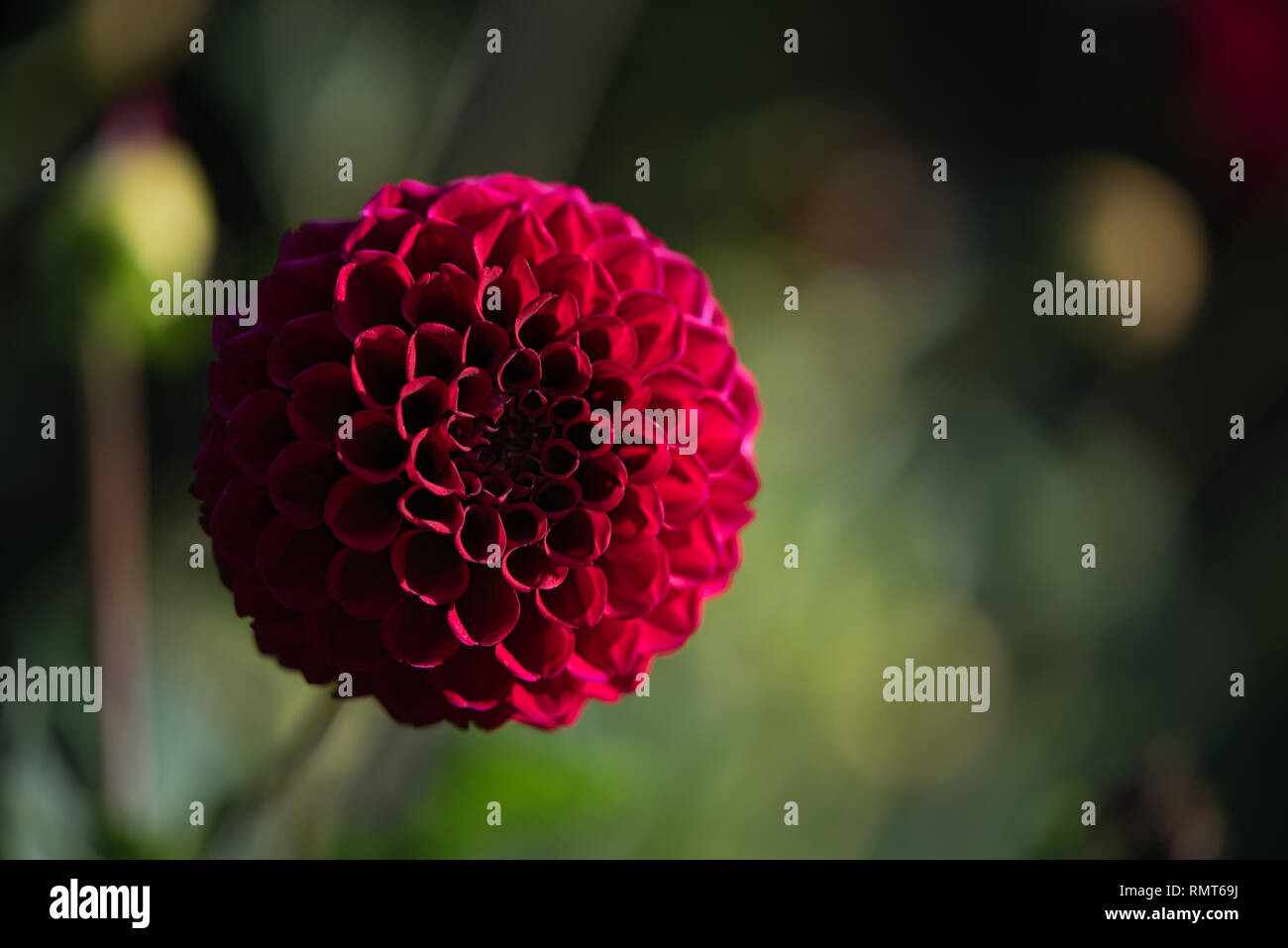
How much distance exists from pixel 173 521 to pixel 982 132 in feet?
3.32

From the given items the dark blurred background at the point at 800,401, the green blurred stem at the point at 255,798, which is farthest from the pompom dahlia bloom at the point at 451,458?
the dark blurred background at the point at 800,401

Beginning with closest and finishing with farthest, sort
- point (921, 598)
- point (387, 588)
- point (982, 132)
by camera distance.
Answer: point (387, 588) → point (921, 598) → point (982, 132)

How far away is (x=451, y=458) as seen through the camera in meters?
0.48

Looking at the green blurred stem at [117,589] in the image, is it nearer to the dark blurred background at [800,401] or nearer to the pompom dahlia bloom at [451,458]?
the dark blurred background at [800,401]

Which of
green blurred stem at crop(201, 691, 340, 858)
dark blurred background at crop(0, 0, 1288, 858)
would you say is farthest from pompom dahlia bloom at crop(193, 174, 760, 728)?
dark blurred background at crop(0, 0, 1288, 858)

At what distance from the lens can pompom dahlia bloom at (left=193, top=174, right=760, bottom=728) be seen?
46 cm

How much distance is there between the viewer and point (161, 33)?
0.93 m

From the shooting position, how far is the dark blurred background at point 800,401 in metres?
0.77

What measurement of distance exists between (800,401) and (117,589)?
0.67 meters

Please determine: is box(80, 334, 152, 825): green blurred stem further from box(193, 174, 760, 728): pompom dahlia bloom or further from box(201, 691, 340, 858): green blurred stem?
box(193, 174, 760, 728): pompom dahlia bloom

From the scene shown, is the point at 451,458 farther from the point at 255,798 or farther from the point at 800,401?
the point at 800,401
